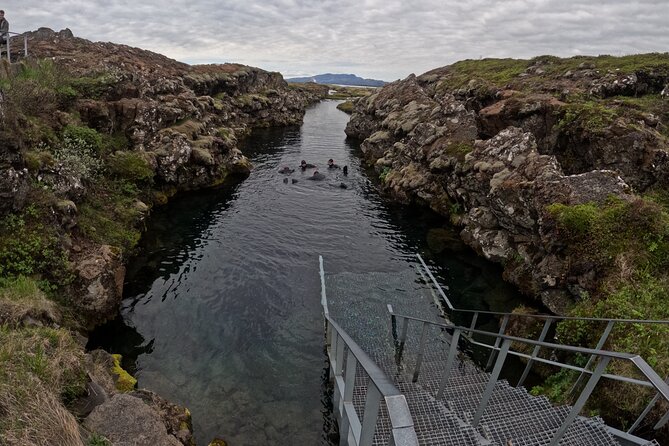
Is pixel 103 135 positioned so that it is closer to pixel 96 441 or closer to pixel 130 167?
pixel 130 167

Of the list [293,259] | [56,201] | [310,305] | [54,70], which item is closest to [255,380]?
[310,305]

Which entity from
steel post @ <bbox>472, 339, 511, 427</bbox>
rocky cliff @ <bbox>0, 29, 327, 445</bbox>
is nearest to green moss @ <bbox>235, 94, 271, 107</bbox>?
rocky cliff @ <bbox>0, 29, 327, 445</bbox>

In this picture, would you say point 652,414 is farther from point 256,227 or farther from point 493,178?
point 256,227

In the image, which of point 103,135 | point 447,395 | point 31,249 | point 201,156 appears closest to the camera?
point 447,395

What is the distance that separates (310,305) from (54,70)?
1222 inches

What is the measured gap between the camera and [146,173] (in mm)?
30531

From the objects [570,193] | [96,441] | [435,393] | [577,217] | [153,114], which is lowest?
[96,441]

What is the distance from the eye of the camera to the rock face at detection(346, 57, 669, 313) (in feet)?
66.1

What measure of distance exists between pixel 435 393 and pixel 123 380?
11070 mm

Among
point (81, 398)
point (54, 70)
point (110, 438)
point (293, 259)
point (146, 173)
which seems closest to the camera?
point (110, 438)

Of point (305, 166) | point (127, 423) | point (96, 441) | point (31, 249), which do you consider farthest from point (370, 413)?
point (305, 166)

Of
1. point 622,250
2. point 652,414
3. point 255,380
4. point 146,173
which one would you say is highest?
point 622,250

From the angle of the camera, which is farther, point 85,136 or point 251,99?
point 251,99

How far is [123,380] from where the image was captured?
14.3 metres
